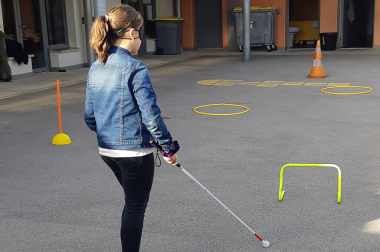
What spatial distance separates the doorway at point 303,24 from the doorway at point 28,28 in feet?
31.9

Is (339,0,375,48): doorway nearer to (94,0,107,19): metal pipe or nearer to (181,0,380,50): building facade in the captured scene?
(181,0,380,50): building facade

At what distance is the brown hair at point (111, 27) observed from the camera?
2.79m

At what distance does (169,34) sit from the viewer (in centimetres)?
1878

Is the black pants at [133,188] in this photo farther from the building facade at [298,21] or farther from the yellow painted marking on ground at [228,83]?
the building facade at [298,21]

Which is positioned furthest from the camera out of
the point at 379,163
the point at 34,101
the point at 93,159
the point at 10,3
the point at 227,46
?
the point at 227,46

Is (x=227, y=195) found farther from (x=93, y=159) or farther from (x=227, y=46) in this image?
(x=227, y=46)

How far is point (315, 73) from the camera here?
38.4 feet

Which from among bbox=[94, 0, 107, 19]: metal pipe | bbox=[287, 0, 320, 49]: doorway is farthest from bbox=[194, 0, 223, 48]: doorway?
bbox=[94, 0, 107, 19]: metal pipe

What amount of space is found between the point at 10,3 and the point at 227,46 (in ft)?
31.7

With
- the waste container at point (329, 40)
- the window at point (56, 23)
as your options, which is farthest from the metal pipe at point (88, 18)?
the waste container at point (329, 40)

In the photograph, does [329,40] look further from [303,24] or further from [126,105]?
[126,105]

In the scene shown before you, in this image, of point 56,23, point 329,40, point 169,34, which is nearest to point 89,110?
point 56,23

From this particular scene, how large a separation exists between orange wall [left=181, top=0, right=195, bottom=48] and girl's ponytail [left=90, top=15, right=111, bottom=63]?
60.3 ft

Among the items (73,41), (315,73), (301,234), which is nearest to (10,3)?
(73,41)
